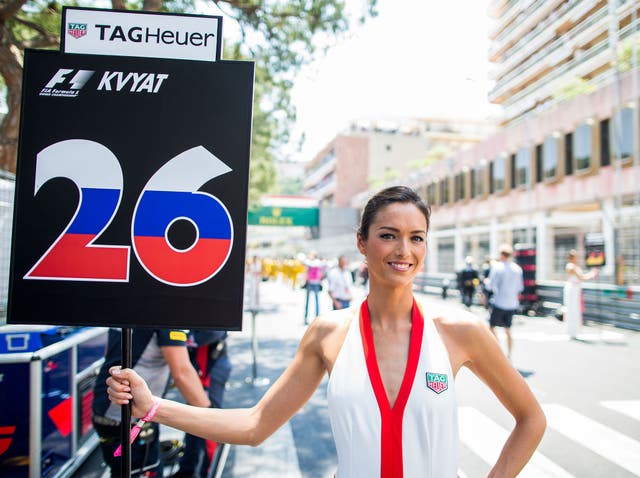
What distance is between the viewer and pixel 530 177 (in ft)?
86.8

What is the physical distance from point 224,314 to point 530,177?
2739 centimetres

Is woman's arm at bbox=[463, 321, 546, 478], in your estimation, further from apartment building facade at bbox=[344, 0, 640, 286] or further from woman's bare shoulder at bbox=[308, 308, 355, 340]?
apartment building facade at bbox=[344, 0, 640, 286]

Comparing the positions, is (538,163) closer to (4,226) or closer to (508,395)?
(4,226)

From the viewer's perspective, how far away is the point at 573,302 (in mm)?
11289

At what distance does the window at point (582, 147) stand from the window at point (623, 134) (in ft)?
5.99

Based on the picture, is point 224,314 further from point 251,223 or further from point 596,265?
point 251,223

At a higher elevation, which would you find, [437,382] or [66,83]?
[66,83]

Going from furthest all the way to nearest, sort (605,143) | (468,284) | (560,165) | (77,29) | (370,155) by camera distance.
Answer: (370,155) → (560,165) → (605,143) → (468,284) → (77,29)

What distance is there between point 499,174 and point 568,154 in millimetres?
6024

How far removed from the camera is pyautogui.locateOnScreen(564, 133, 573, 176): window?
930 inches

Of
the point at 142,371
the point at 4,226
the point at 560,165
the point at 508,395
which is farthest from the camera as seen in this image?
the point at 560,165

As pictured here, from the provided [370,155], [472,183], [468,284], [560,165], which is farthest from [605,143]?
[370,155]

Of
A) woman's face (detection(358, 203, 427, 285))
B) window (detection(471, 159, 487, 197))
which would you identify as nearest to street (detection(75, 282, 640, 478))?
woman's face (detection(358, 203, 427, 285))

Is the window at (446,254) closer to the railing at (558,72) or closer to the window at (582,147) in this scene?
the window at (582,147)
